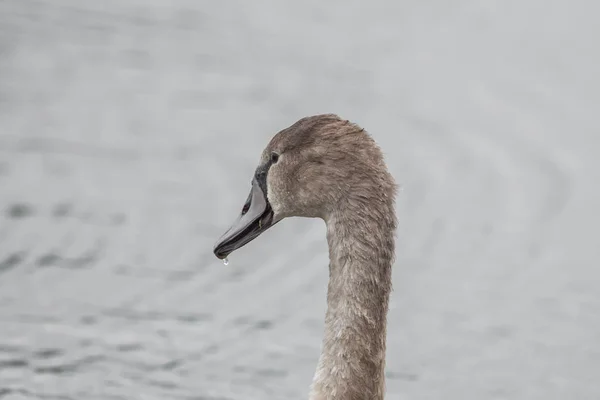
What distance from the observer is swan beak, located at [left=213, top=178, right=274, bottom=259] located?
7125 mm

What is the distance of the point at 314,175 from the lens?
6805 mm

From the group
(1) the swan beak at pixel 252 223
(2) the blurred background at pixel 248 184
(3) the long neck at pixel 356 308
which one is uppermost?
(2) the blurred background at pixel 248 184

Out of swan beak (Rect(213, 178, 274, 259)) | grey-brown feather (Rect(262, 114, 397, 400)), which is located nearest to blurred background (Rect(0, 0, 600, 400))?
swan beak (Rect(213, 178, 274, 259))

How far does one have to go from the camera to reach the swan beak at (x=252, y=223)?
281 inches

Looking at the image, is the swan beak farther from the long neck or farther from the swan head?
the long neck

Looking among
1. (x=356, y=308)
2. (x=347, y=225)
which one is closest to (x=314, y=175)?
(x=347, y=225)

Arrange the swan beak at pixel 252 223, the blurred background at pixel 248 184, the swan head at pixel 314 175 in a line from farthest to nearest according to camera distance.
Answer: the blurred background at pixel 248 184, the swan beak at pixel 252 223, the swan head at pixel 314 175

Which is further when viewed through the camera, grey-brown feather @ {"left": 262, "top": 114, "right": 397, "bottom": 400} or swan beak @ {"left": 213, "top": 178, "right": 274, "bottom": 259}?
swan beak @ {"left": 213, "top": 178, "right": 274, "bottom": 259}

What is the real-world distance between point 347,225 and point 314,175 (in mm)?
285

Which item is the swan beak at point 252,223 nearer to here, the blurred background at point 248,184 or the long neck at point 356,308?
the long neck at point 356,308

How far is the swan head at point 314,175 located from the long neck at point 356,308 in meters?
0.11

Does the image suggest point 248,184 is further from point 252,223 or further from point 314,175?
point 314,175

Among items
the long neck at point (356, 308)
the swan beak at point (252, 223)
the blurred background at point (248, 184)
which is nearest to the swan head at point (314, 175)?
the swan beak at point (252, 223)

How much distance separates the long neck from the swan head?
107 millimetres
